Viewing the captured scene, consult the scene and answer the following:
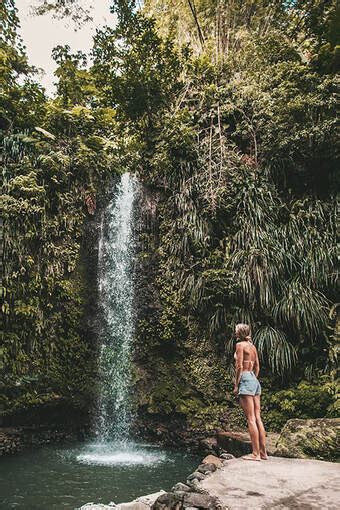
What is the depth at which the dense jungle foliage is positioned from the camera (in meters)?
7.29

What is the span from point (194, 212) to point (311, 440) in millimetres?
5090

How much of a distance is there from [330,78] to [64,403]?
8.61m

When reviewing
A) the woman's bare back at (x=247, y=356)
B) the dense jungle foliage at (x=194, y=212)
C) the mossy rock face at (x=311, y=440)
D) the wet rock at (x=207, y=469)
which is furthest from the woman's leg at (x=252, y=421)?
the dense jungle foliage at (x=194, y=212)

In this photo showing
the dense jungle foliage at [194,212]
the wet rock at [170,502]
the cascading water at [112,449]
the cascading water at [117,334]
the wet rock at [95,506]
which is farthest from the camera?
the dense jungle foliage at [194,212]

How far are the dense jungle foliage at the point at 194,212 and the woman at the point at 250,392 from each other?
244cm

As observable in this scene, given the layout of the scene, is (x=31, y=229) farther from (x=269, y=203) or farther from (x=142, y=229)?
(x=269, y=203)

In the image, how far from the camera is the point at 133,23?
389 inches

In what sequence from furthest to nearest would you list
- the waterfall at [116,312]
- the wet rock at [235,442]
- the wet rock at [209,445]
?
the waterfall at [116,312]
the wet rock at [209,445]
the wet rock at [235,442]

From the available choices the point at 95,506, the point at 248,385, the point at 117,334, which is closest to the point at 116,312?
the point at 117,334

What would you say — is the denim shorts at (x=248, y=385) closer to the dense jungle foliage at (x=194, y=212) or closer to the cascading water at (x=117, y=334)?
the dense jungle foliage at (x=194, y=212)

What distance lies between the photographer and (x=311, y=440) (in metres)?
4.88

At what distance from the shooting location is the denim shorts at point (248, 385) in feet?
14.1

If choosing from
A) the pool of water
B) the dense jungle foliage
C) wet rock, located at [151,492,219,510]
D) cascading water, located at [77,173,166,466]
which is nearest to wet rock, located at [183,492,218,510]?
wet rock, located at [151,492,219,510]

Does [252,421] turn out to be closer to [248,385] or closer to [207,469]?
[248,385]
